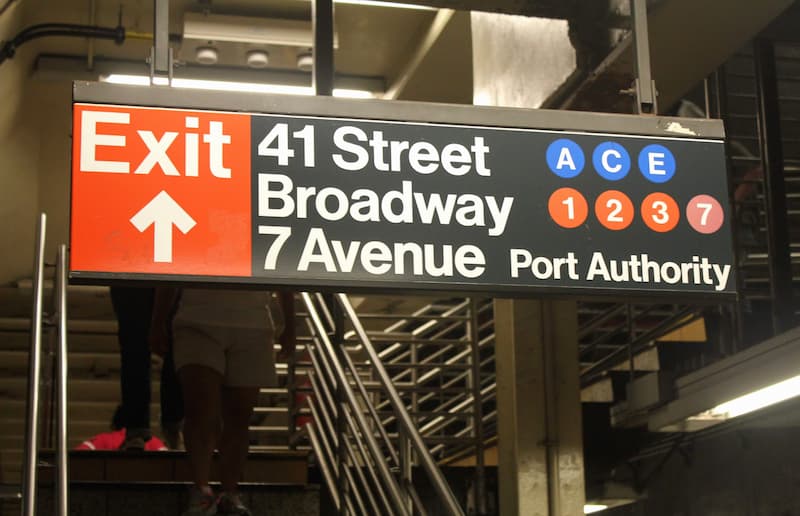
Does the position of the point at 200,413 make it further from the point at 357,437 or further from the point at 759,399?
the point at 759,399

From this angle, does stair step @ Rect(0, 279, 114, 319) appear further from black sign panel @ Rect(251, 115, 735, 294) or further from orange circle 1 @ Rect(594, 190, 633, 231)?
orange circle 1 @ Rect(594, 190, 633, 231)

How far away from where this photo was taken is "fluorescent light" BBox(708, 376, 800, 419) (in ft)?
19.4

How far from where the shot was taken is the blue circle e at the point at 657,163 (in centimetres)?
366

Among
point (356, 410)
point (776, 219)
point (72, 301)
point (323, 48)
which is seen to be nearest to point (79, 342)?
point (72, 301)

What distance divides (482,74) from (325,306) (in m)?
1.57

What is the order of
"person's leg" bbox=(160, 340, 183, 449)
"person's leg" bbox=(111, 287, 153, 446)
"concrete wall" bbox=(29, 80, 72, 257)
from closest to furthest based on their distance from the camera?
"person's leg" bbox=(160, 340, 183, 449)
"person's leg" bbox=(111, 287, 153, 446)
"concrete wall" bbox=(29, 80, 72, 257)

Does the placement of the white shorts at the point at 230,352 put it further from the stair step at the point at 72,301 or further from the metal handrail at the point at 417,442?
the stair step at the point at 72,301

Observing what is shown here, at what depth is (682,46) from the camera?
550cm

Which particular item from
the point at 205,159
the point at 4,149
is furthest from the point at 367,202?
the point at 4,149

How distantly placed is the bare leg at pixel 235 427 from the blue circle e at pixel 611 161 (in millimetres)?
2466

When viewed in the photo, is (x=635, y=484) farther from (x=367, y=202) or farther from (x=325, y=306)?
(x=367, y=202)

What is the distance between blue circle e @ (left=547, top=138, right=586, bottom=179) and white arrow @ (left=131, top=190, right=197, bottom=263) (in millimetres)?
1023

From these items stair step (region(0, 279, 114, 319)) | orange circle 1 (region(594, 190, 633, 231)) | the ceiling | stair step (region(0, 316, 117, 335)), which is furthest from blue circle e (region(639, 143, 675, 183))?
stair step (region(0, 279, 114, 319))

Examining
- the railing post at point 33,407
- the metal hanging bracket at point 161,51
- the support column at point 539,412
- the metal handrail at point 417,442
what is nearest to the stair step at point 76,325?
the support column at point 539,412
